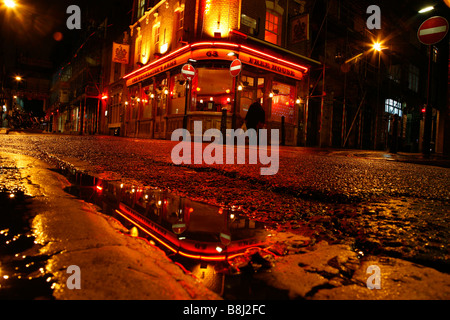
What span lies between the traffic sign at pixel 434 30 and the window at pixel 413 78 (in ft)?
62.4

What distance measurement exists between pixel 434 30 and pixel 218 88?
10.8 meters

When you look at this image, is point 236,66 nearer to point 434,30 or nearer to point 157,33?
point 434,30

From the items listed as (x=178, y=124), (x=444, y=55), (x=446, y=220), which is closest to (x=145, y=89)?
(x=178, y=124)

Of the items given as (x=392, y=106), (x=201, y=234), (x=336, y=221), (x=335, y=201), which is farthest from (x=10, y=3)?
(x=392, y=106)

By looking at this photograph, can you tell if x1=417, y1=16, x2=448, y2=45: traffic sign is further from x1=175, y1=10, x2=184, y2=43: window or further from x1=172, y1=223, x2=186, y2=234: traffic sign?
x1=175, y1=10, x2=184, y2=43: window

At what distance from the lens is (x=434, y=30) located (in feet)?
22.8

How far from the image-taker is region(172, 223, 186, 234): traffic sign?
50.6 inches

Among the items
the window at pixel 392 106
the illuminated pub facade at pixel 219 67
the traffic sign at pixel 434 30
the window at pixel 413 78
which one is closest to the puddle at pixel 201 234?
the traffic sign at pixel 434 30

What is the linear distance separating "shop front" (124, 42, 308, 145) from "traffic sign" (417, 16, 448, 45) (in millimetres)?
6693

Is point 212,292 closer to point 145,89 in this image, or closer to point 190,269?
point 190,269

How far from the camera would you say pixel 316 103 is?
17141mm

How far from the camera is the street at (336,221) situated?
2.78ft

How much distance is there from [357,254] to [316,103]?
17471 mm
